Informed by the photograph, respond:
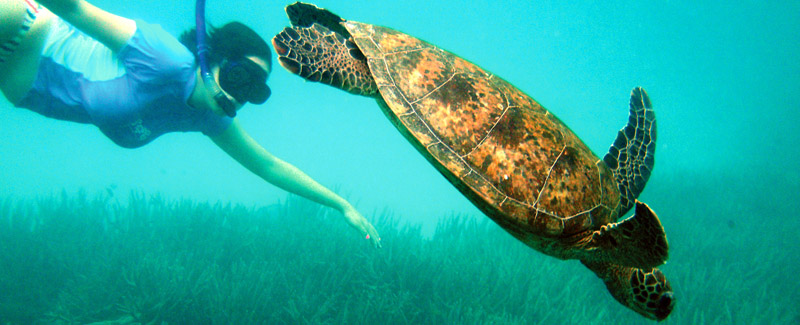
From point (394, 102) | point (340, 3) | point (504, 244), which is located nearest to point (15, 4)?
point (394, 102)

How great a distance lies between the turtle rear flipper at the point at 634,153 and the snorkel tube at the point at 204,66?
3.58m

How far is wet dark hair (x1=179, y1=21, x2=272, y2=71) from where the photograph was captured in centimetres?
316

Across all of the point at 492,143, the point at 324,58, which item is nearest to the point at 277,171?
the point at 324,58

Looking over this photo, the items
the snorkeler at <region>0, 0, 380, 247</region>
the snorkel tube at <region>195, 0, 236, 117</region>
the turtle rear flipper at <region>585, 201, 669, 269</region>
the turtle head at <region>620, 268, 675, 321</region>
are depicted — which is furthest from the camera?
the snorkel tube at <region>195, 0, 236, 117</region>

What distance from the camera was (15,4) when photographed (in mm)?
2650

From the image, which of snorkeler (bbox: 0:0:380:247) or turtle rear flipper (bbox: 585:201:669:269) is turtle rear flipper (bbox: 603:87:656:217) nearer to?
turtle rear flipper (bbox: 585:201:669:269)

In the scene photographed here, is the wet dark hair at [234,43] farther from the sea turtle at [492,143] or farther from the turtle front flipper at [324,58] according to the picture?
the turtle front flipper at [324,58]

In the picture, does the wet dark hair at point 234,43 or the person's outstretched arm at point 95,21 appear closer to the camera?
the person's outstretched arm at point 95,21

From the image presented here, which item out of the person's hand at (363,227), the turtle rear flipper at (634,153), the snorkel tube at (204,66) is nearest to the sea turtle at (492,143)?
the turtle rear flipper at (634,153)

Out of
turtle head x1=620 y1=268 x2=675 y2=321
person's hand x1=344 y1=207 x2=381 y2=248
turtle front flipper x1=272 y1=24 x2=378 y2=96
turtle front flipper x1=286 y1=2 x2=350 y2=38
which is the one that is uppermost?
turtle front flipper x1=286 y1=2 x2=350 y2=38

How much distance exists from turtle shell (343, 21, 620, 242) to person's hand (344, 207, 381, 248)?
214cm

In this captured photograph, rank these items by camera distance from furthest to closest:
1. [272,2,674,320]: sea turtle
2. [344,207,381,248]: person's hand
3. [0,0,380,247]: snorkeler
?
[344,207,381,248]: person's hand → [0,0,380,247]: snorkeler → [272,2,674,320]: sea turtle

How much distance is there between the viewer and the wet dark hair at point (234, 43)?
3164 millimetres

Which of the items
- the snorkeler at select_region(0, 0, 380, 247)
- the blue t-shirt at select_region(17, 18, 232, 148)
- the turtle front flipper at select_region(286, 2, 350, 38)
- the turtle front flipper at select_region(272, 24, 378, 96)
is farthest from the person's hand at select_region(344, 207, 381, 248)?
the turtle front flipper at select_region(286, 2, 350, 38)
